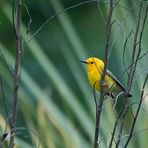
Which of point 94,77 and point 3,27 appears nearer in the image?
point 94,77

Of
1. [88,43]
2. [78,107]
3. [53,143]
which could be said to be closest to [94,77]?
[78,107]

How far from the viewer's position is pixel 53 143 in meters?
4.00

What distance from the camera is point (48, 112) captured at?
439 cm

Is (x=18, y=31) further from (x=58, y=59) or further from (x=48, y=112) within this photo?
(x=58, y=59)

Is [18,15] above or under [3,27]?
under

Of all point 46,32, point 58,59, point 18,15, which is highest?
point 46,32

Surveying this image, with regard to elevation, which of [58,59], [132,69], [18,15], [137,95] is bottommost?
[132,69]

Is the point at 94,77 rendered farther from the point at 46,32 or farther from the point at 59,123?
the point at 46,32

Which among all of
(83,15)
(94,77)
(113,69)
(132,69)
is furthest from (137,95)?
(83,15)

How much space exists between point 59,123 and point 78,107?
34cm

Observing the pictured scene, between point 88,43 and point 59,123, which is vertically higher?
point 88,43

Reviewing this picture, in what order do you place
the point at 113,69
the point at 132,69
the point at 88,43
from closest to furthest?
the point at 132,69
the point at 113,69
the point at 88,43

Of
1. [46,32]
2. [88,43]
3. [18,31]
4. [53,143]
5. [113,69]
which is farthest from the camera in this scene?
[46,32]

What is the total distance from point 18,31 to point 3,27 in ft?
25.0
